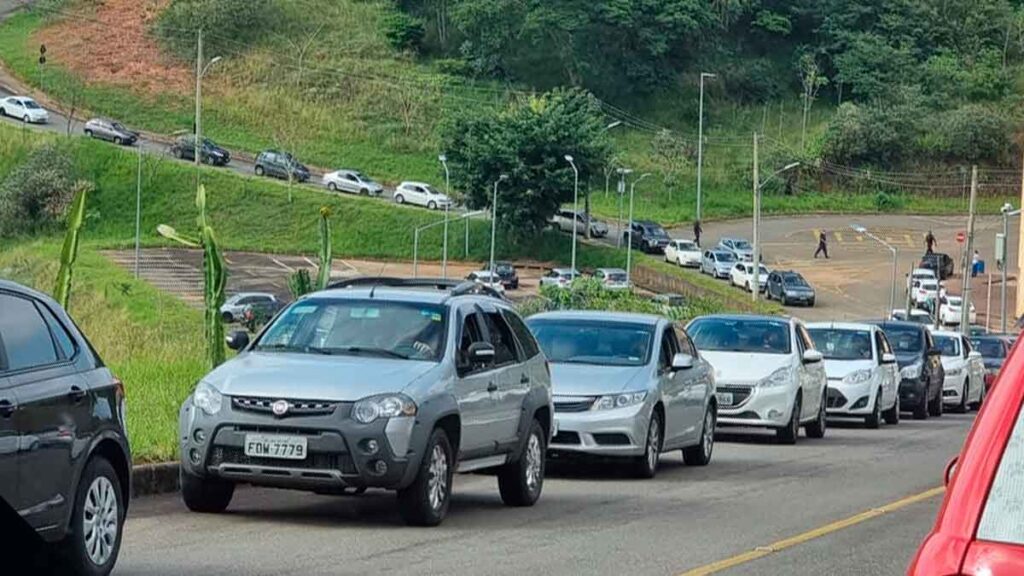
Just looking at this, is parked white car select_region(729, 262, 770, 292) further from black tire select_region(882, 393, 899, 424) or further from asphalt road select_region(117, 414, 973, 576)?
asphalt road select_region(117, 414, 973, 576)

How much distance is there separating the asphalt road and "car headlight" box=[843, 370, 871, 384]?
906cm

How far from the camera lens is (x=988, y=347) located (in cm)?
4712

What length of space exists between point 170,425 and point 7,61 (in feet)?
334

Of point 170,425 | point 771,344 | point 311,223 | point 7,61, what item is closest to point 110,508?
point 170,425

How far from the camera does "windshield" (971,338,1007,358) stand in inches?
1820

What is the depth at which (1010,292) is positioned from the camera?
97.1m

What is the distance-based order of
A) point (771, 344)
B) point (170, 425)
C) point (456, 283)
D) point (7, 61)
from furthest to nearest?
1. point (7, 61)
2. point (771, 344)
3. point (456, 283)
4. point (170, 425)

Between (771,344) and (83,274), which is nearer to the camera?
(771,344)

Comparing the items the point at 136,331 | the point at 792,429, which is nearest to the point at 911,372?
A: the point at 792,429

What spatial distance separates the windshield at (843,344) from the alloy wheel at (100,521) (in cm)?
2083

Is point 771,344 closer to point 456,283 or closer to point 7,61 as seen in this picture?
point 456,283

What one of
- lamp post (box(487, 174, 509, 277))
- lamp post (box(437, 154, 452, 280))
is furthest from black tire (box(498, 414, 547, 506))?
lamp post (box(487, 174, 509, 277))

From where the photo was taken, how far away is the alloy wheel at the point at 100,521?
10125 millimetres

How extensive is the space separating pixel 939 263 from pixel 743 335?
68.1m
